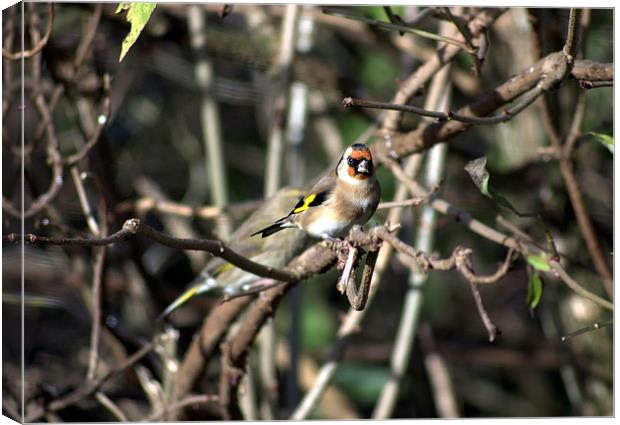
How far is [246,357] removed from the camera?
8.22 feet

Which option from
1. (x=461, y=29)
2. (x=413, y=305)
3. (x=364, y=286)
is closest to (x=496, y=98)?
(x=461, y=29)

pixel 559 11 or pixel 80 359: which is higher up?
pixel 559 11

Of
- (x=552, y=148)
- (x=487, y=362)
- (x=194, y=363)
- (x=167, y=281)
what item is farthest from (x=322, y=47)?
A: (x=194, y=363)

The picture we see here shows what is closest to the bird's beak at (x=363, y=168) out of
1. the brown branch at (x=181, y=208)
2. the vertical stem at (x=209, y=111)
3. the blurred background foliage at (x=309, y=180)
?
the blurred background foliage at (x=309, y=180)

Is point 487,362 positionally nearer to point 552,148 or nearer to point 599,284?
point 599,284

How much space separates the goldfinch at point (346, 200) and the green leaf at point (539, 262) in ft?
1.22

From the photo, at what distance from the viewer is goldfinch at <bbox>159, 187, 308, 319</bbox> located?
2861mm

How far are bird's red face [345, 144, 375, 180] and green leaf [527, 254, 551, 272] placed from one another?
407 mm

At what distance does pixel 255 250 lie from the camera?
303cm

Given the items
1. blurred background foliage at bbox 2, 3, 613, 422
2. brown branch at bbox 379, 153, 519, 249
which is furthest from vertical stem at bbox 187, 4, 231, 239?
brown branch at bbox 379, 153, 519, 249

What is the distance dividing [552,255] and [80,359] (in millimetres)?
2043

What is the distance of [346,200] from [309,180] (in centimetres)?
Result: 198

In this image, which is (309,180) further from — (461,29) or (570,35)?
(570,35)

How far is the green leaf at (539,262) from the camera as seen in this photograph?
2.15 m
